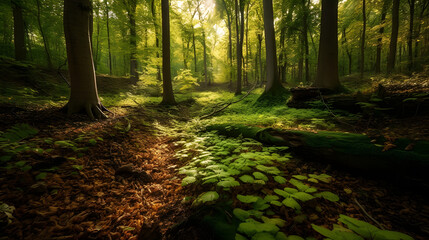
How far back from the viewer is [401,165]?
1.93 meters

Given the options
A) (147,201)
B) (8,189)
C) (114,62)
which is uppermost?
(114,62)

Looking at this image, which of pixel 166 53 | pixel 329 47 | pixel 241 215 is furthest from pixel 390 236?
pixel 166 53

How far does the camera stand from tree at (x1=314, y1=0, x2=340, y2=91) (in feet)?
21.4

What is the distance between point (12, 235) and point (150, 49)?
13.5 m

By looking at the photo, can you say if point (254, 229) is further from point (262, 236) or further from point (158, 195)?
point (158, 195)

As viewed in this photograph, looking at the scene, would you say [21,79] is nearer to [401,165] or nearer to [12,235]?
[12,235]

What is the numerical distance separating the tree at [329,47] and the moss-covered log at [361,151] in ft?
16.5

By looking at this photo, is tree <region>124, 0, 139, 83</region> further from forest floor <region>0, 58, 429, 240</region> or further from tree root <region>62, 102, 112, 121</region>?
forest floor <region>0, 58, 429, 240</region>

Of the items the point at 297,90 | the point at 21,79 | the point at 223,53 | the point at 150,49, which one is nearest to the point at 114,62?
the point at 223,53

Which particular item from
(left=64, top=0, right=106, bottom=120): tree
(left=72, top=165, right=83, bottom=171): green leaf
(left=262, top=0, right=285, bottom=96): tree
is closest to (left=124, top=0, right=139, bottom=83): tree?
(left=64, top=0, right=106, bottom=120): tree

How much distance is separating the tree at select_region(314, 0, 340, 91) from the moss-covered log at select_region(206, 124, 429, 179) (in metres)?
5.04

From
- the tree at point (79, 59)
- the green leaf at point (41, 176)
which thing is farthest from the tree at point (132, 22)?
the green leaf at point (41, 176)

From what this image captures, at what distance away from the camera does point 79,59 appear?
4453 millimetres

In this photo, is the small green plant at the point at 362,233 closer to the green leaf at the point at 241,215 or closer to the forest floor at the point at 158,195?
the forest floor at the point at 158,195
